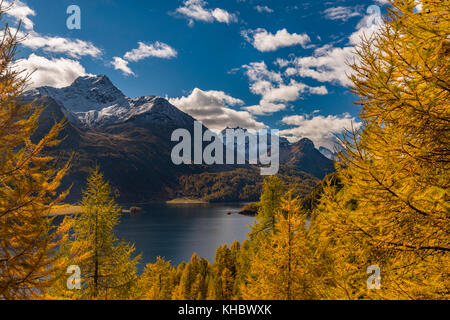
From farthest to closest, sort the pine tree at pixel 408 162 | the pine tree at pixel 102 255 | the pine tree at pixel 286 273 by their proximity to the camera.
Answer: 1. the pine tree at pixel 102 255
2. the pine tree at pixel 286 273
3. the pine tree at pixel 408 162

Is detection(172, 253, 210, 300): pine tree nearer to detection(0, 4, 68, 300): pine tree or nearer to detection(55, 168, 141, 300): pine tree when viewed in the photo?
detection(55, 168, 141, 300): pine tree

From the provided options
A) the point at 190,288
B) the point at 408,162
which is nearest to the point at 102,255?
the point at 408,162

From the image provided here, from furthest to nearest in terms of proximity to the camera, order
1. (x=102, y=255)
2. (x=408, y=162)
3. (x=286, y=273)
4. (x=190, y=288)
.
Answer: (x=190, y=288) < (x=102, y=255) < (x=286, y=273) < (x=408, y=162)

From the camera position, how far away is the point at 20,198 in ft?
15.1

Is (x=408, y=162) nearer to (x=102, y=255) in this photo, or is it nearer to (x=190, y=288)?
(x=102, y=255)

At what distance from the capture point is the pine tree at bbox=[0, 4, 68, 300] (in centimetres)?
434

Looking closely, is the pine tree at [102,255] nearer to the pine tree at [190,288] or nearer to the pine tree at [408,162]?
the pine tree at [408,162]

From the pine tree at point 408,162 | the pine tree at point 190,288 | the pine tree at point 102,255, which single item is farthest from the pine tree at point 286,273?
the pine tree at point 190,288

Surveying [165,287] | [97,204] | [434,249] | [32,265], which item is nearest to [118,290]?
[97,204]

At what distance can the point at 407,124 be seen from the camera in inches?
Answer: 171

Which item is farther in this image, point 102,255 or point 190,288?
point 190,288

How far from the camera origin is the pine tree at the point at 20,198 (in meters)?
4.34
